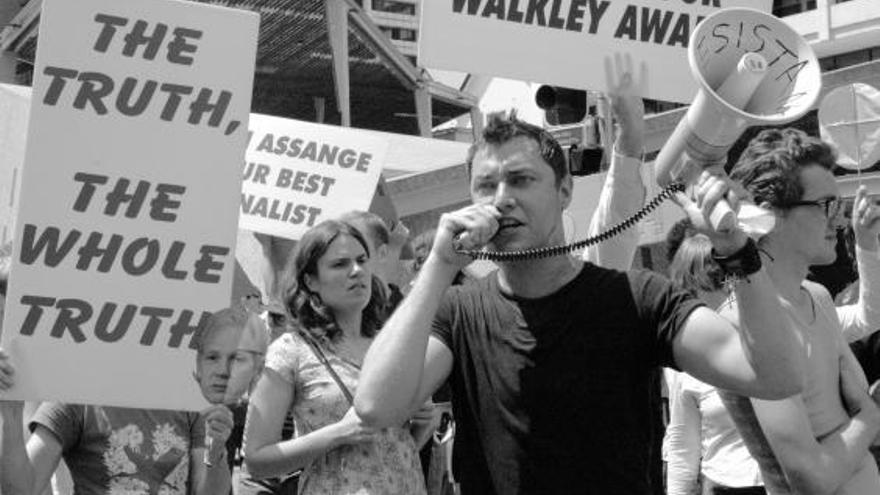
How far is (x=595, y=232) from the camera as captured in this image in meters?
3.38

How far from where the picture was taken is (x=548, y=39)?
4.52 metres

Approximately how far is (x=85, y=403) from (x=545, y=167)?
1591 millimetres

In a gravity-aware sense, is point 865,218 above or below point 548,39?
below

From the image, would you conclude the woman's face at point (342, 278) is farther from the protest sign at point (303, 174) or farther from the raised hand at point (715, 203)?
the protest sign at point (303, 174)

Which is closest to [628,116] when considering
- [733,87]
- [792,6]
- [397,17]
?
[733,87]

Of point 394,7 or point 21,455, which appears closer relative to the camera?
point 21,455

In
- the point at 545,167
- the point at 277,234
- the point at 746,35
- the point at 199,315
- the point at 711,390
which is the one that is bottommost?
the point at 277,234

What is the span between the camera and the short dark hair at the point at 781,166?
3.06 m

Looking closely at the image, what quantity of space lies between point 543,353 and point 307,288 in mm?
1536

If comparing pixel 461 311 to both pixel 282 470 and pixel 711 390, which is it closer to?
pixel 282 470

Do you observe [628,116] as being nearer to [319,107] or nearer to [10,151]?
[10,151]

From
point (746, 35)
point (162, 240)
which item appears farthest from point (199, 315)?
point (746, 35)

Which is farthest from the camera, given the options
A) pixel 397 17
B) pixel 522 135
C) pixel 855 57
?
pixel 397 17

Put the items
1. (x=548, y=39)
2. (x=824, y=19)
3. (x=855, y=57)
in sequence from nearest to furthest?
1. (x=548, y=39)
2. (x=855, y=57)
3. (x=824, y=19)
